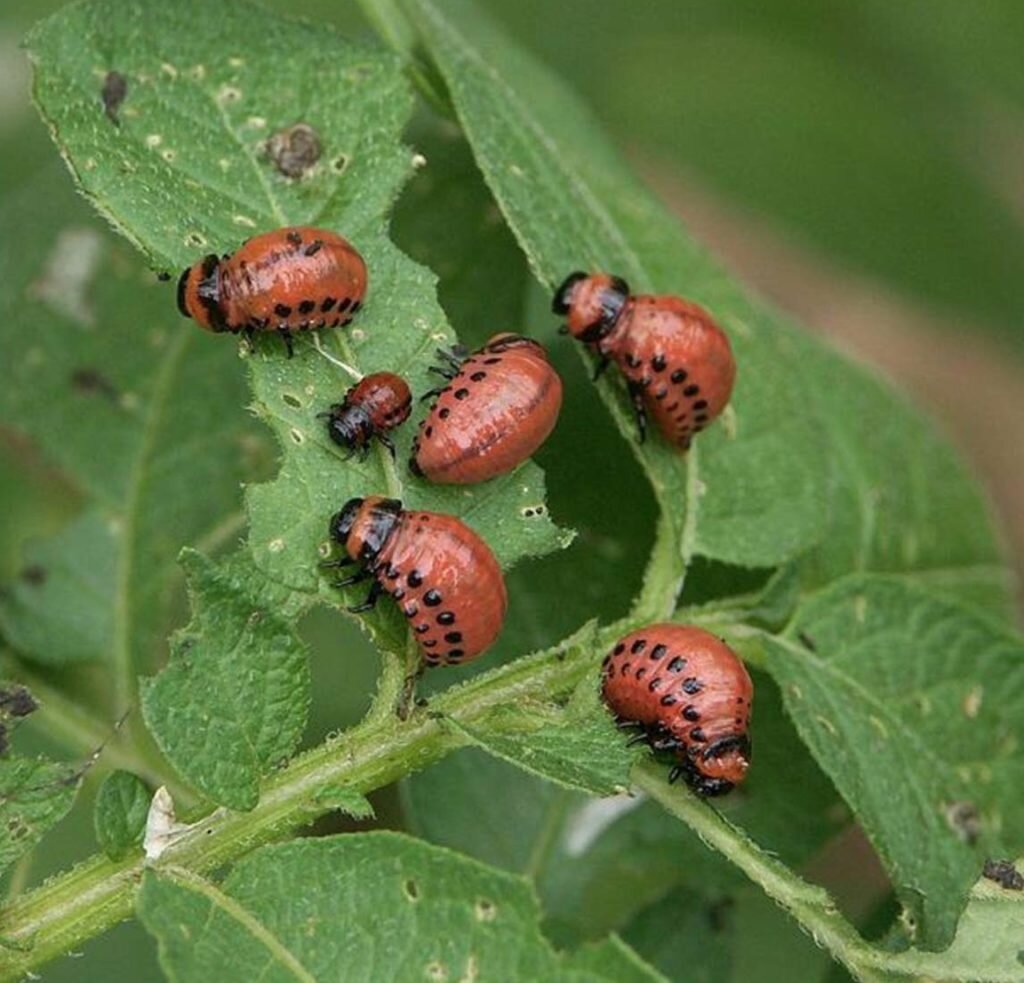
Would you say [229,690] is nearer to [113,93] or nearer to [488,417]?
[488,417]

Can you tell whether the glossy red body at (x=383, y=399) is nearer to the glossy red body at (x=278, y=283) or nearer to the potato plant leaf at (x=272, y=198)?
the potato plant leaf at (x=272, y=198)

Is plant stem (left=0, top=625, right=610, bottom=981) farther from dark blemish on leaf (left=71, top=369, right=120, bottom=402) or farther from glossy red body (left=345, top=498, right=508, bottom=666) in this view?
dark blemish on leaf (left=71, top=369, right=120, bottom=402)

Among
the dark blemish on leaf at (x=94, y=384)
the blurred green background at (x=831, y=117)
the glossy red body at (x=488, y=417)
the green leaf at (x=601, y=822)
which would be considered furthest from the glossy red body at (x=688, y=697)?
the blurred green background at (x=831, y=117)

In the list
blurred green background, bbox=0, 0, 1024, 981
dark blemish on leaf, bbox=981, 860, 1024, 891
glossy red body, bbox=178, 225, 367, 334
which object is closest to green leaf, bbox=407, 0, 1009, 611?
glossy red body, bbox=178, 225, 367, 334

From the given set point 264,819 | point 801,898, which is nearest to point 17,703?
point 264,819

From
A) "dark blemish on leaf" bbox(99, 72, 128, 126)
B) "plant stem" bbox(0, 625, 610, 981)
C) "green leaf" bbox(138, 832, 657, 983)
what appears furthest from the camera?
"dark blemish on leaf" bbox(99, 72, 128, 126)

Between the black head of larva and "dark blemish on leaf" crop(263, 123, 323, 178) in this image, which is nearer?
the black head of larva

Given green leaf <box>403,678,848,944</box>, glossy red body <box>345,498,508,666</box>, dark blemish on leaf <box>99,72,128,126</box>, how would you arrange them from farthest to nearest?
1. green leaf <box>403,678,848,944</box>
2. dark blemish on leaf <box>99,72,128,126</box>
3. glossy red body <box>345,498,508,666</box>

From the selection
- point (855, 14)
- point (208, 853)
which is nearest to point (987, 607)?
point (208, 853)
